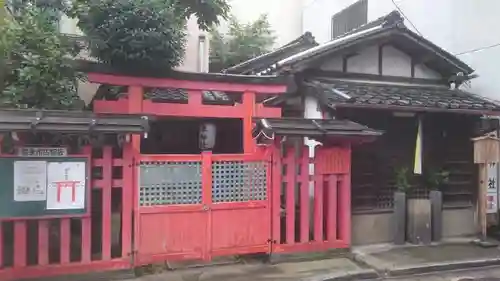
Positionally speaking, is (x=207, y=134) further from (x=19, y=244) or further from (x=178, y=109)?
(x=19, y=244)

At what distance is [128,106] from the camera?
8.24 m

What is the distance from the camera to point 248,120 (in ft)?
29.7

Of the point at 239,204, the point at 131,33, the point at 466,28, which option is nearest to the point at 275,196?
the point at 239,204

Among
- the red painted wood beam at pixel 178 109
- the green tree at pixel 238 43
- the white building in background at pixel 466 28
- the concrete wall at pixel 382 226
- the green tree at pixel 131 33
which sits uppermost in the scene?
the green tree at pixel 238 43

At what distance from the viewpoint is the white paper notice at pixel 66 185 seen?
23.7 feet

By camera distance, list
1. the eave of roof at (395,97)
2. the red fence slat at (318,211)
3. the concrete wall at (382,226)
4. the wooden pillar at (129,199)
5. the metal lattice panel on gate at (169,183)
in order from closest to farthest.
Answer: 1. the wooden pillar at (129,199)
2. the metal lattice panel on gate at (169,183)
3. the red fence slat at (318,211)
4. the eave of roof at (395,97)
5. the concrete wall at (382,226)

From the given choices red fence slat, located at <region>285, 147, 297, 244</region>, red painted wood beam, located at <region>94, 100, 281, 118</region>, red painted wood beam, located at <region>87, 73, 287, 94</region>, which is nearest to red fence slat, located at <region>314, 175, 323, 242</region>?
red fence slat, located at <region>285, 147, 297, 244</region>

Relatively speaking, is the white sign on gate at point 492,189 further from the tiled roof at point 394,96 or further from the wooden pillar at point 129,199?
the wooden pillar at point 129,199

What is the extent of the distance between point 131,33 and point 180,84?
131cm

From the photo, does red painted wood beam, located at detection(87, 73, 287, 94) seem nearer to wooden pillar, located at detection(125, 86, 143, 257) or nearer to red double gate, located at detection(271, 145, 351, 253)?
wooden pillar, located at detection(125, 86, 143, 257)

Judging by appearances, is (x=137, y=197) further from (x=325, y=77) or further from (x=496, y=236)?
(x=496, y=236)

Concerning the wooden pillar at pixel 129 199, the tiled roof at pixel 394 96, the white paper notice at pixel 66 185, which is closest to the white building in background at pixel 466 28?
the tiled roof at pixel 394 96

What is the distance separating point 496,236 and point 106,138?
9829 mm

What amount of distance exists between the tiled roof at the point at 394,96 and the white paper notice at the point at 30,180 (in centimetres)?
581
